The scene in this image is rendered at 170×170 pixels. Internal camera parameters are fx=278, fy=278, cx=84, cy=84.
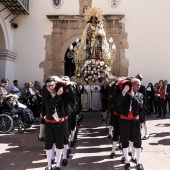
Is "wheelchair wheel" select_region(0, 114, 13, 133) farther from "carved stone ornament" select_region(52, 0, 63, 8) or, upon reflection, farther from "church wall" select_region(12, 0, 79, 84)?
"carved stone ornament" select_region(52, 0, 63, 8)

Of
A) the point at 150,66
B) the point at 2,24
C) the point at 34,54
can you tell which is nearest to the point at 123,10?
the point at 150,66

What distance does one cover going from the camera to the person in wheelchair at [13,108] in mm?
8566

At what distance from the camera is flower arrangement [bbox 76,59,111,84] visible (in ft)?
30.1

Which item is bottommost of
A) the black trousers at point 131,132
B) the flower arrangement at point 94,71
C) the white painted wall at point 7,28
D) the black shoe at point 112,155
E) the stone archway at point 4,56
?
the black shoe at point 112,155

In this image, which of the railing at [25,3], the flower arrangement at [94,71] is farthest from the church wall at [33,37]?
the flower arrangement at [94,71]

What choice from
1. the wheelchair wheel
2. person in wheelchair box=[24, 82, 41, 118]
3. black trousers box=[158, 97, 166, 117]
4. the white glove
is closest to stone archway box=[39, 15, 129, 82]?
black trousers box=[158, 97, 166, 117]

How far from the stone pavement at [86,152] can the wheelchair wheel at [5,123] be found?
26 centimetres

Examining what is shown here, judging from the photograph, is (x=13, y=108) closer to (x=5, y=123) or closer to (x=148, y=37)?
(x=5, y=123)

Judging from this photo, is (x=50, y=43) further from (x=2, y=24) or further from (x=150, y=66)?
(x=150, y=66)

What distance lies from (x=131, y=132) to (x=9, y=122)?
181 inches

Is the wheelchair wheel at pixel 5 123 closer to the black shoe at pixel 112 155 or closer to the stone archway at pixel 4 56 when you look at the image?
the black shoe at pixel 112 155

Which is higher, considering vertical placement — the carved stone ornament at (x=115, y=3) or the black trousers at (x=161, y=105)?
the carved stone ornament at (x=115, y=3)

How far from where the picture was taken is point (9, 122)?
8359mm

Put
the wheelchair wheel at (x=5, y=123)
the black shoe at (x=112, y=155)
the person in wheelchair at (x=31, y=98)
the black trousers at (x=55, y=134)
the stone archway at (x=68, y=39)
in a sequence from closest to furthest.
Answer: the black trousers at (x=55, y=134)
the black shoe at (x=112, y=155)
the wheelchair wheel at (x=5, y=123)
the person in wheelchair at (x=31, y=98)
the stone archway at (x=68, y=39)
